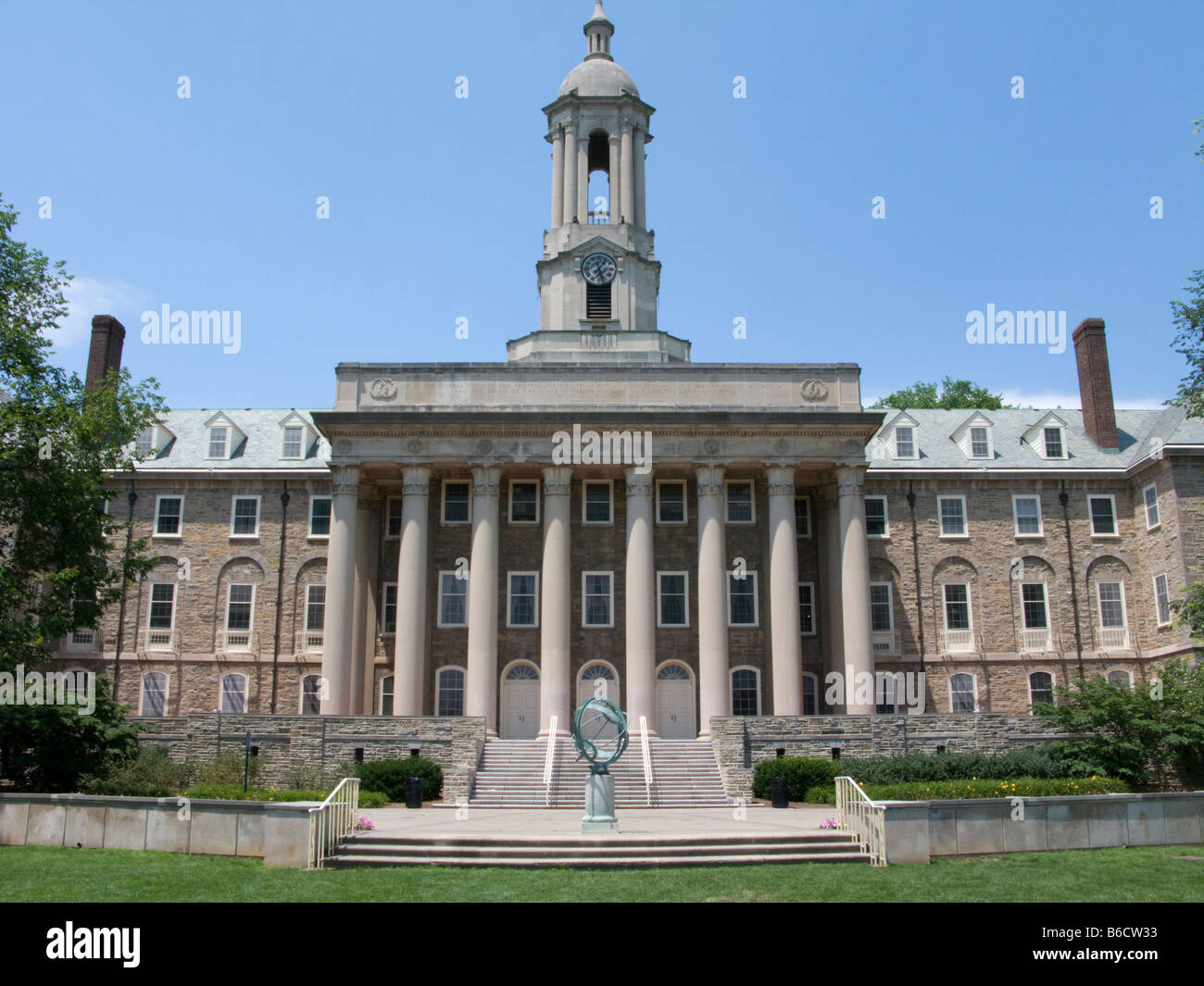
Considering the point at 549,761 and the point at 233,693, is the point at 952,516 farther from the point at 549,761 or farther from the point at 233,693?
the point at 233,693

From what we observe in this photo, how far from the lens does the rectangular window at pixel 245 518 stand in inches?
1901

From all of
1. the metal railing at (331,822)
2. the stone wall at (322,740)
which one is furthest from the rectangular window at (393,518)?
the metal railing at (331,822)

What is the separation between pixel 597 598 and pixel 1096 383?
25.5 m

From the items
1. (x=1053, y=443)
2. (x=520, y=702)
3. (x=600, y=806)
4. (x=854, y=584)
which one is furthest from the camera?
(x=1053, y=443)

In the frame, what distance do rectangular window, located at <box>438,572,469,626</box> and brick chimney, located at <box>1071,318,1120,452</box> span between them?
96.6 ft

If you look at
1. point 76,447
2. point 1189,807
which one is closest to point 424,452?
point 76,447

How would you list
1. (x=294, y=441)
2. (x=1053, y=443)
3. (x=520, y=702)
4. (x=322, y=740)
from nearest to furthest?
1. (x=322, y=740)
2. (x=520, y=702)
3. (x=1053, y=443)
4. (x=294, y=441)

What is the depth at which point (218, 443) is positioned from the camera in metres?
50.8

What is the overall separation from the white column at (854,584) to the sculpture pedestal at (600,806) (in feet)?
61.2

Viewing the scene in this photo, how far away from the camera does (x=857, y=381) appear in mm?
43500

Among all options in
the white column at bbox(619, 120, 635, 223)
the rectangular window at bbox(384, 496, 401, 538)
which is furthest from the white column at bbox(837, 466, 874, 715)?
the rectangular window at bbox(384, 496, 401, 538)

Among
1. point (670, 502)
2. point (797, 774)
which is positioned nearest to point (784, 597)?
point (670, 502)

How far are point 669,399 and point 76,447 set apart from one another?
70.1 ft

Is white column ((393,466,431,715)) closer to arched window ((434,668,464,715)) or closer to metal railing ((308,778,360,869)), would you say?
arched window ((434,668,464,715))
